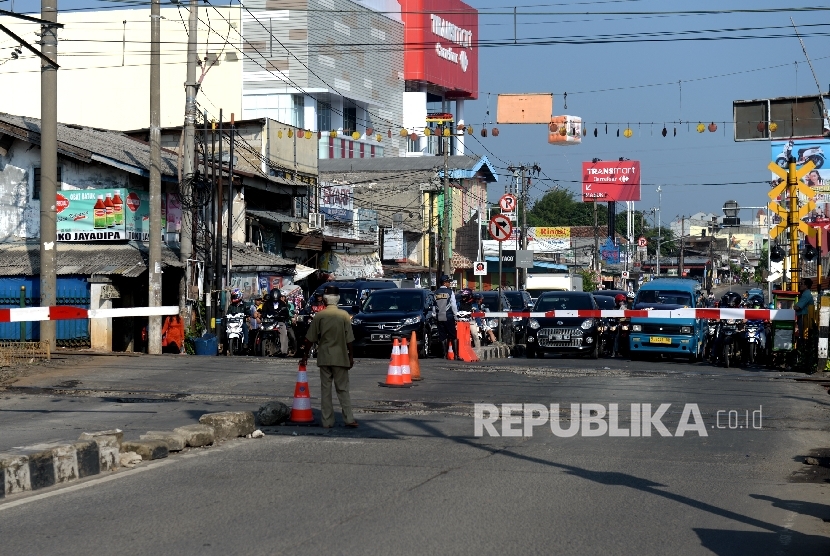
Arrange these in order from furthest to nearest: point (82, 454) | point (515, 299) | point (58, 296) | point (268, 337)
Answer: point (515, 299), point (58, 296), point (268, 337), point (82, 454)

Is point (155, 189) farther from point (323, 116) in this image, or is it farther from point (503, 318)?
point (323, 116)

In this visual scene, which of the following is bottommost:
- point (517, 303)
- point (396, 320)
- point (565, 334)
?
point (565, 334)

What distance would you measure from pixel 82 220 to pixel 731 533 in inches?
1042

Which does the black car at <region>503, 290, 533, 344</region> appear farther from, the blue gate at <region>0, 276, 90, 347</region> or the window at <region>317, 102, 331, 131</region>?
the window at <region>317, 102, 331, 131</region>

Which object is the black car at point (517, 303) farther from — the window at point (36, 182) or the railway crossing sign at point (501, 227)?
the window at point (36, 182)

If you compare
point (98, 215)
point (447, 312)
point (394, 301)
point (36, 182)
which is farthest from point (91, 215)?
point (447, 312)

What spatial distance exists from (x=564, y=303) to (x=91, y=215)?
13.7 meters

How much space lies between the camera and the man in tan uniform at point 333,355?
43.1ft

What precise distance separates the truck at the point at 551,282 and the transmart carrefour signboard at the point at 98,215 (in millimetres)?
44041

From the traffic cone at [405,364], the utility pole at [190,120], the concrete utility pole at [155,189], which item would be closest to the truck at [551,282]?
the utility pole at [190,120]

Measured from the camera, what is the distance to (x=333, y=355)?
13.2 m

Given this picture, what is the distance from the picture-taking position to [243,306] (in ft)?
99.2

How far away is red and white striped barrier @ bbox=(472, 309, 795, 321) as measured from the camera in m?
23.7

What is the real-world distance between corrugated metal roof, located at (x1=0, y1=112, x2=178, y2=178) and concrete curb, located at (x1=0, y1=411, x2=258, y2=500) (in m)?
20.5
